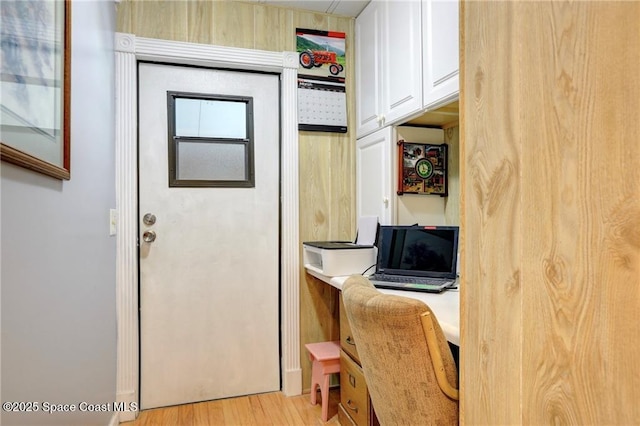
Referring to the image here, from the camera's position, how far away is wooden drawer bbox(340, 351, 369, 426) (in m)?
1.73

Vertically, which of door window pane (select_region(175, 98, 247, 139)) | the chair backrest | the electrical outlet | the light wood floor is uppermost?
door window pane (select_region(175, 98, 247, 139))

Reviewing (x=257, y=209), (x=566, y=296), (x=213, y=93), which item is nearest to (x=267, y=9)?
(x=213, y=93)

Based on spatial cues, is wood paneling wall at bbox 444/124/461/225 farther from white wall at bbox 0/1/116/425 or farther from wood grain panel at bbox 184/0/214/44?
white wall at bbox 0/1/116/425

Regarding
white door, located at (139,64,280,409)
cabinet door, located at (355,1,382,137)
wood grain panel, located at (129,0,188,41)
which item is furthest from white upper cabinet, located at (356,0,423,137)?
wood grain panel, located at (129,0,188,41)

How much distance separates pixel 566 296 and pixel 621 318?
7 cm

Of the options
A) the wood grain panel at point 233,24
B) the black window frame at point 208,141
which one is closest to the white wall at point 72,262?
the black window frame at point 208,141

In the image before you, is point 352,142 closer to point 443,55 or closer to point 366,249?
point 366,249

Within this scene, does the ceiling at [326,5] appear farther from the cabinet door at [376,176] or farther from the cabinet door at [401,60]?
the cabinet door at [376,176]

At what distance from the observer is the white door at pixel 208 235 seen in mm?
2207

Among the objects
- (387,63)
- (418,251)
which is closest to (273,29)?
(387,63)

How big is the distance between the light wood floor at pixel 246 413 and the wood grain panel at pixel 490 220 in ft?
5.07

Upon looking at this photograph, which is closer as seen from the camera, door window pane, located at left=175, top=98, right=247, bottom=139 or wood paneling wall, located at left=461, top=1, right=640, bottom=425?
wood paneling wall, located at left=461, top=1, right=640, bottom=425

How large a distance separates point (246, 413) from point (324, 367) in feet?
1.67

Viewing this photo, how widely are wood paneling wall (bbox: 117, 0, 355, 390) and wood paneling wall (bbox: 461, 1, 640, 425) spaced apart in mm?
1743
